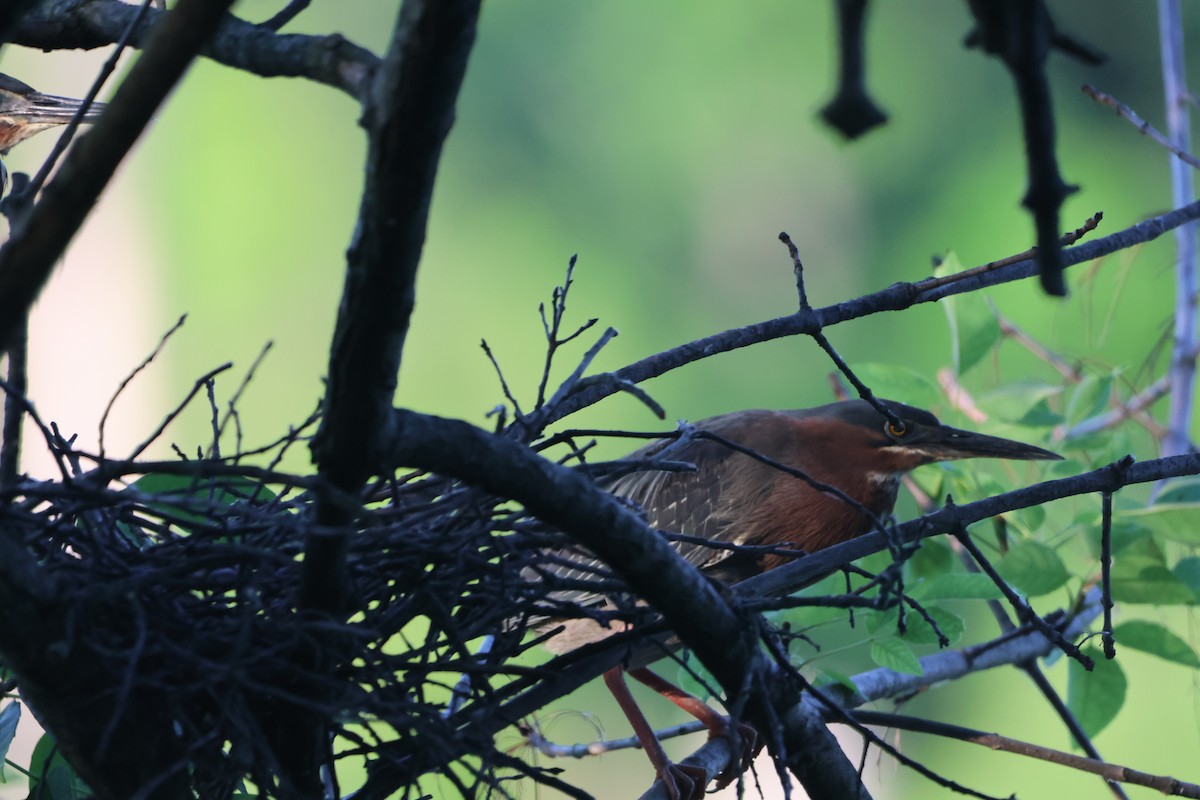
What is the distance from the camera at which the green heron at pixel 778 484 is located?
1780 mm

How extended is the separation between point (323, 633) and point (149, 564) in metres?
0.20

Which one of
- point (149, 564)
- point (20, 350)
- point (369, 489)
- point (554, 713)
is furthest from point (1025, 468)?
point (20, 350)

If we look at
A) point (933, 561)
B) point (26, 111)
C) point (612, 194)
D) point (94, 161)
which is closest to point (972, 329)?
point (933, 561)

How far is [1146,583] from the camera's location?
4.84 feet

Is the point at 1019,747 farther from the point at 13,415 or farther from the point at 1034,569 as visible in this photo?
the point at 13,415

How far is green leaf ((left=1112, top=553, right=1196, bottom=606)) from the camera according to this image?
1474mm

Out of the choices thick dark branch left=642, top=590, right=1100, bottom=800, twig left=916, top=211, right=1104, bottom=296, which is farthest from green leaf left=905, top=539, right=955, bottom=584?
twig left=916, top=211, right=1104, bottom=296

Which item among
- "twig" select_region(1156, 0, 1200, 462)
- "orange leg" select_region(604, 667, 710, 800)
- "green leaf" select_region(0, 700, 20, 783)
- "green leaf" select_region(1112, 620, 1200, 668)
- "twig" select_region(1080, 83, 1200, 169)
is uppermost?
"twig" select_region(1156, 0, 1200, 462)

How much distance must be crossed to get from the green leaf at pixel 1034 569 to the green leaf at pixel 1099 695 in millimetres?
162

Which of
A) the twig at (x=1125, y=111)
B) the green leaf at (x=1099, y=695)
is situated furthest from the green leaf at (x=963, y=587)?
the twig at (x=1125, y=111)

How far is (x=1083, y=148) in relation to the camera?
632cm

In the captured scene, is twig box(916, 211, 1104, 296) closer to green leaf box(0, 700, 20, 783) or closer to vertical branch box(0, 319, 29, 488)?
vertical branch box(0, 319, 29, 488)

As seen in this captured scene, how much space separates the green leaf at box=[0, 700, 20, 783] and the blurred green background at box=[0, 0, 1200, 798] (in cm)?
494

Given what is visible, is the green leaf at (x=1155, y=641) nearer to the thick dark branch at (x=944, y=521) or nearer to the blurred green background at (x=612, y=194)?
the thick dark branch at (x=944, y=521)
